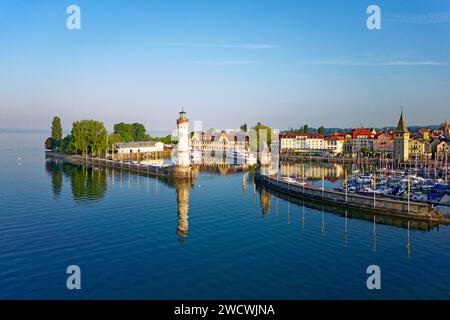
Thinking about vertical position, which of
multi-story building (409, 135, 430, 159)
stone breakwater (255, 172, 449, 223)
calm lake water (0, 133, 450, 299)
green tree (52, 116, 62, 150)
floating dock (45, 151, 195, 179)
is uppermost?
green tree (52, 116, 62, 150)

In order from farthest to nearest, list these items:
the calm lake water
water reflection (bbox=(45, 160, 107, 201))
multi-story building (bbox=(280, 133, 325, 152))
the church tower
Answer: multi-story building (bbox=(280, 133, 325, 152))
the church tower
water reflection (bbox=(45, 160, 107, 201))
the calm lake water

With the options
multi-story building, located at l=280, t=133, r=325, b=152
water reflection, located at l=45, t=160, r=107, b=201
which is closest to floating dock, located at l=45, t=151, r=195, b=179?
water reflection, located at l=45, t=160, r=107, b=201

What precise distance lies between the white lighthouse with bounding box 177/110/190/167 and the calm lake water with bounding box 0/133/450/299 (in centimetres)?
2573

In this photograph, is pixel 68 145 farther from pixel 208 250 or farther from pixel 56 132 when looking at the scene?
pixel 208 250

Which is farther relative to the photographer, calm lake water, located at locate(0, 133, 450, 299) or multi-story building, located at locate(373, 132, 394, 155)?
multi-story building, located at locate(373, 132, 394, 155)

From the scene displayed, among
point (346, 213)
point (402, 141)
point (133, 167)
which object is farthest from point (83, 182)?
point (402, 141)

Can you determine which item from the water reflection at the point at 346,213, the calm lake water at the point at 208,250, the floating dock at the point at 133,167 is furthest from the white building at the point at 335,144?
the calm lake water at the point at 208,250

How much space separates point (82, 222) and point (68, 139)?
115 m

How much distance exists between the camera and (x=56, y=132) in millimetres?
167125

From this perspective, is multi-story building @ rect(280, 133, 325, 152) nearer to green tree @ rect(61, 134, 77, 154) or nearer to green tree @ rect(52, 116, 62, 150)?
green tree @ rect(61, 134, 77, 154)

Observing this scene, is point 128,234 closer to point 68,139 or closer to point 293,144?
point 68,139

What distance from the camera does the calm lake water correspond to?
28453mm

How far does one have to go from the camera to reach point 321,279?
1181 inches
